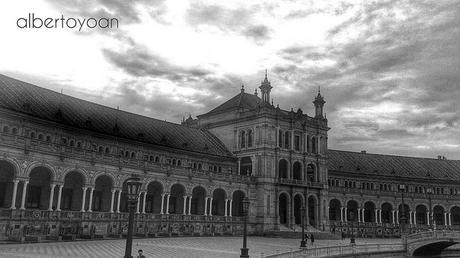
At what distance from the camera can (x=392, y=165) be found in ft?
351

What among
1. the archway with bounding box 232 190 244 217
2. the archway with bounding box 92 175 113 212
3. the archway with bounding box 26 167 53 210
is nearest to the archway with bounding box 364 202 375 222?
the archway with bounding box 232 190 244 217

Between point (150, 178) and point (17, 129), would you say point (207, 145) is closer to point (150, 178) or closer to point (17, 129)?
point (150, 178)

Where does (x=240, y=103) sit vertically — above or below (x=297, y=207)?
above

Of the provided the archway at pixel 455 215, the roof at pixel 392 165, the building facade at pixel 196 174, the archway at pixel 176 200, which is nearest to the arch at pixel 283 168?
the building facade at pixel 196 174

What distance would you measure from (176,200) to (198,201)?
4.04 metres

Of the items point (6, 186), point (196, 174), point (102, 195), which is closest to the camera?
point (6, 186)

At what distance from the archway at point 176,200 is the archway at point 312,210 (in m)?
24.7

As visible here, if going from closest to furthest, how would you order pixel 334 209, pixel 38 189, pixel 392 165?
pixel 38 189
pixel 334 209
pixel 392 165

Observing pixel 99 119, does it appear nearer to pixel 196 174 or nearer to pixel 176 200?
pixel 196 174

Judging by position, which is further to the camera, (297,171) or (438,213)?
(438,213)

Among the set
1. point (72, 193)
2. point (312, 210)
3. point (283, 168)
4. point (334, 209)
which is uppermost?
point (283, 168)

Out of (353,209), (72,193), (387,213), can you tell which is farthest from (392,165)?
(72,193)

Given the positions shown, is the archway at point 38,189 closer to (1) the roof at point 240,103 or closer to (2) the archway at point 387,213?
(1) the roof at point 240,103

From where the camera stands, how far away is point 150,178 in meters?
60.2
